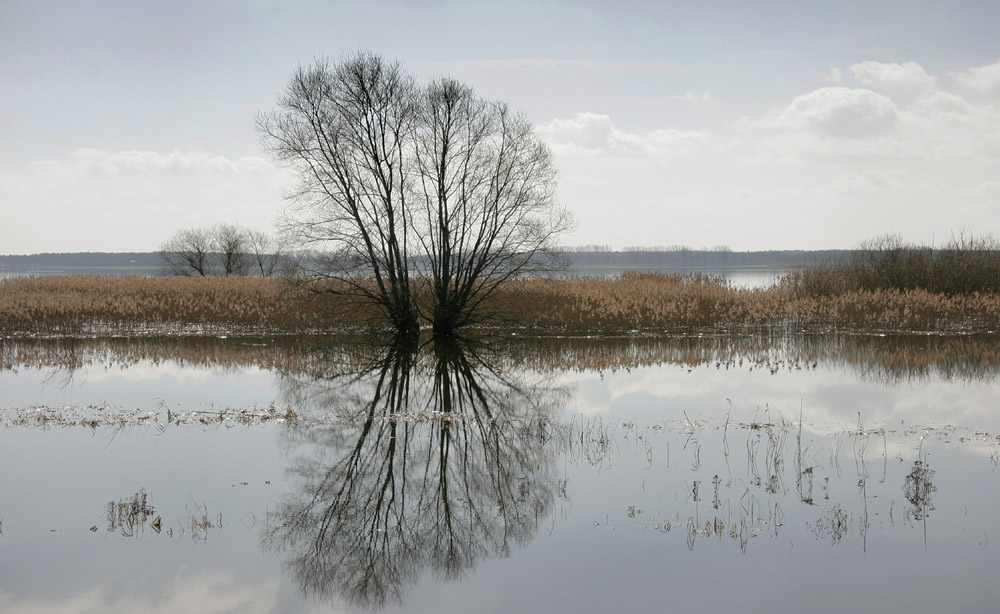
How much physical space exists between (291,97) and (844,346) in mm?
19864

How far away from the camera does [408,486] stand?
948 cm

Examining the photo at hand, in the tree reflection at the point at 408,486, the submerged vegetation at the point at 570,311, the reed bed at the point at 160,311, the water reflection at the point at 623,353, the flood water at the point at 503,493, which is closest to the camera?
the flood water at the point at 503,493

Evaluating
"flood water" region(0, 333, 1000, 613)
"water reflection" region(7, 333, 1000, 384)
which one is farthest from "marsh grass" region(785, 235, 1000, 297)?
"flood water" region(0, 333, 1000, 613)

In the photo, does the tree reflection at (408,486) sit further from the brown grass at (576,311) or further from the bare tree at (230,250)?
the bare tree at (230,250)

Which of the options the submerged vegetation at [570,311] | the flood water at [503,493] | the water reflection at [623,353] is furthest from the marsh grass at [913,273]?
the flood water at [503,493]

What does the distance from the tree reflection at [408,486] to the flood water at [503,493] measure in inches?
1.5

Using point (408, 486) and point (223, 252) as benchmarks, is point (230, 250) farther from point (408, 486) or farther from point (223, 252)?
point (408, 486)

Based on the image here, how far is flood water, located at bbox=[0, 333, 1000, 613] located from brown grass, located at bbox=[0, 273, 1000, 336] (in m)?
11.4

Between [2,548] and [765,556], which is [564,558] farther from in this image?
[2,548]

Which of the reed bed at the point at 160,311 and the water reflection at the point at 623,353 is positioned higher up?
the reed bed at the point at 160,311

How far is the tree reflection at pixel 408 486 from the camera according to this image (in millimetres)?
7348

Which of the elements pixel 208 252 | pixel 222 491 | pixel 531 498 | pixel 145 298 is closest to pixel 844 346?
pixel 531 498

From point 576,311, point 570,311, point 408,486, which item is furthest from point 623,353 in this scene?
point 408,486

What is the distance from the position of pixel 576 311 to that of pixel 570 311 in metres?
0.27
